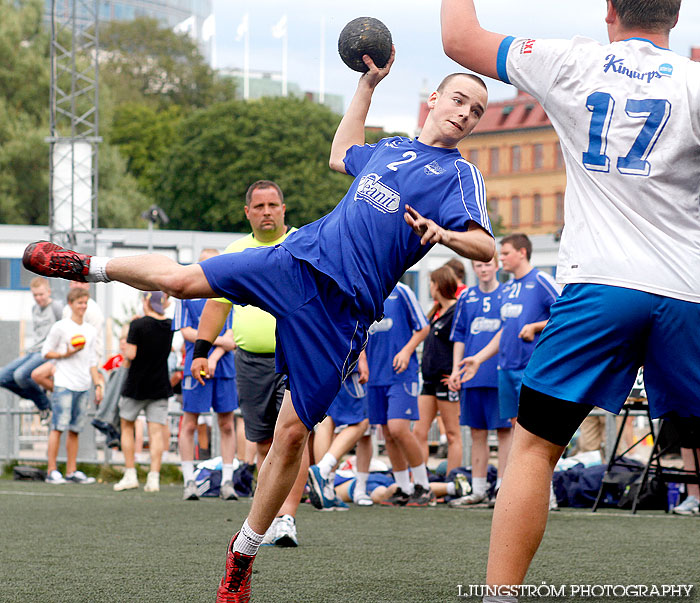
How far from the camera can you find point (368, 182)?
489 centimetres

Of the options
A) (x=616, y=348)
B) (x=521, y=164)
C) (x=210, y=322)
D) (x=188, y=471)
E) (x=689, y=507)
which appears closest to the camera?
(x=616, y=348)

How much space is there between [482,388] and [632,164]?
6855mm

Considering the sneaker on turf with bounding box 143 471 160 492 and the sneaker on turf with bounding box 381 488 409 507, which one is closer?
the sneaker on turf with bounding box 381 488 409 507

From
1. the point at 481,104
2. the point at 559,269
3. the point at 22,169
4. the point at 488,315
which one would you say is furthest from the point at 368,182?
the point at 22,169

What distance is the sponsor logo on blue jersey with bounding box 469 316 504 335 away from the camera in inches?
410

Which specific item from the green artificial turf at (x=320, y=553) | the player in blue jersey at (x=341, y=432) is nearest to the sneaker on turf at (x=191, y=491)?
the green artificial turf at (x=320, y=553)

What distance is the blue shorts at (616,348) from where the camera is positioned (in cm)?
361

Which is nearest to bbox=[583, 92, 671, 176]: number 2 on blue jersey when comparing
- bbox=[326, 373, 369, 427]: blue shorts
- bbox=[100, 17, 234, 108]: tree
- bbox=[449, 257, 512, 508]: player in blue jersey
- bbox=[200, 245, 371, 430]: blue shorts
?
bbox=[200, 245, 371, 430]: blue shorts

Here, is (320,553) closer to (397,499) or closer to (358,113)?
(358,113)

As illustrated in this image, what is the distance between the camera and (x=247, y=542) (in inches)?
185

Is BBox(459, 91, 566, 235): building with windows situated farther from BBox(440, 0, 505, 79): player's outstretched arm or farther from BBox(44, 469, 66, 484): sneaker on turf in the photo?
BBox(440, 0, 505, 79): player's outstretched arm

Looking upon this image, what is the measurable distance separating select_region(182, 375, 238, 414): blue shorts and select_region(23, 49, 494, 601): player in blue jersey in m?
6.15

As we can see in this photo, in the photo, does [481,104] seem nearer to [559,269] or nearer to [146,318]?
[559,269]

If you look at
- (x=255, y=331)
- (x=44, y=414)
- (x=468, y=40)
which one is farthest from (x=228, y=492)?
(x=468, y=40)
